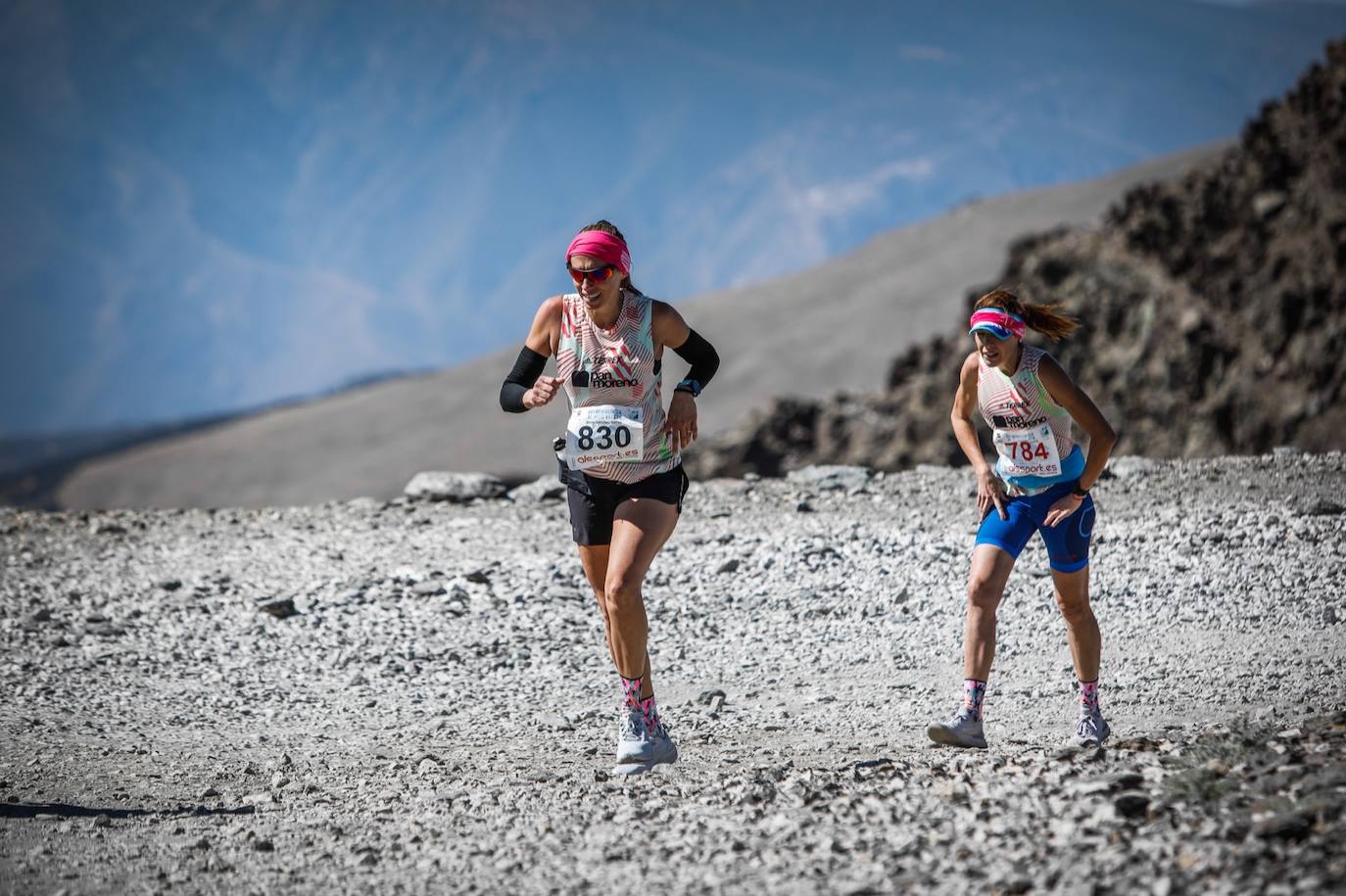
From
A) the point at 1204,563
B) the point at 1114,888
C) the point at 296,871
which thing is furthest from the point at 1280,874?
the point at 1204,563

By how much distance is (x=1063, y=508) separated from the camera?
235 inches

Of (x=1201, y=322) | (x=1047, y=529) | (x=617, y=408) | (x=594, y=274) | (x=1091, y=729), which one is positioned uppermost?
(x=1201, y=322)

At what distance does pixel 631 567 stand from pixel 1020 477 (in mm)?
1755

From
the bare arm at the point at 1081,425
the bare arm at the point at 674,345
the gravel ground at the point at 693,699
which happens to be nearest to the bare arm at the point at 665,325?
the bare arm at the point at 674,345

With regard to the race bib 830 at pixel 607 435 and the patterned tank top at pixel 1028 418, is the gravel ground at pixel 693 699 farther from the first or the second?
the race bib 830 at pixel 607 435

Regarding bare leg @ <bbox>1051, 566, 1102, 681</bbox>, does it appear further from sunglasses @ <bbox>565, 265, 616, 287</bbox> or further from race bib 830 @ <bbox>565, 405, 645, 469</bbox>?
sunglasses @ <bbox>565, 265, 616, 287</bbox>

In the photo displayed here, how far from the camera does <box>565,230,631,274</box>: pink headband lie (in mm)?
5750

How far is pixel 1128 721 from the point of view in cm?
689

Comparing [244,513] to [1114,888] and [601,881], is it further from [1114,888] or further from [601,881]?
[1114,888]

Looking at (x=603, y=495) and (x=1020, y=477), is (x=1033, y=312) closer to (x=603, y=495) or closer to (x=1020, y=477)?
(x=1020, y=477)

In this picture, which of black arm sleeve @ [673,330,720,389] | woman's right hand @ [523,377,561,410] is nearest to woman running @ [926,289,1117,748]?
black arm sleeve @ [673,330,720,389]

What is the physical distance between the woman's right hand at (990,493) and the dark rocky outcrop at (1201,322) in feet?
82.9

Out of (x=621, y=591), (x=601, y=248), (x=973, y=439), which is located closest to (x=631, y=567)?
(x=621, y=591)

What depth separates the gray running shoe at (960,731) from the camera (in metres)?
6.04
